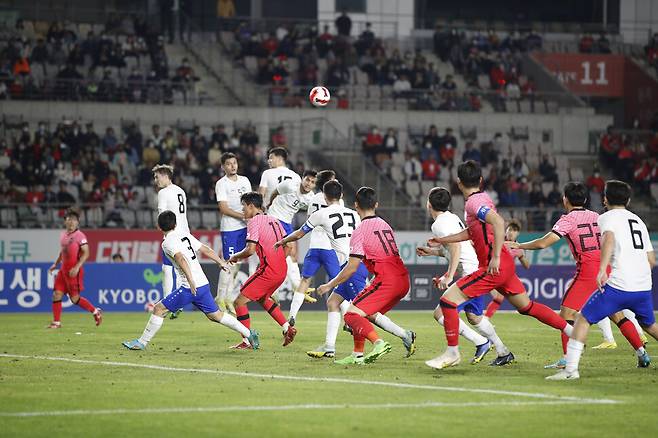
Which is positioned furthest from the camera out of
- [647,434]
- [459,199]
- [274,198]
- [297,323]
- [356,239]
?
[459,199]

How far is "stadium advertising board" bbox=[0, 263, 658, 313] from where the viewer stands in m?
26.8

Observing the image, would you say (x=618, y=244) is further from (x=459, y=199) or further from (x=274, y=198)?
(x=459, y=199)

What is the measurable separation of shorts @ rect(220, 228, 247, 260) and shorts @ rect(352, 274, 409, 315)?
19.0 feet

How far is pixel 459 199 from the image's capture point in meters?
35.8

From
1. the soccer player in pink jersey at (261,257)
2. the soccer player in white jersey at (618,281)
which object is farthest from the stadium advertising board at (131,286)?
the soccer player in white jersey at (618,281)

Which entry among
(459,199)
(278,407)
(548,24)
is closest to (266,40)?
(459,199)

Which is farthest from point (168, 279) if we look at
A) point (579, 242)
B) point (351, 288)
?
point (579, 242)

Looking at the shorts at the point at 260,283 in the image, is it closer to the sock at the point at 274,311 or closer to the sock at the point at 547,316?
the sock at the point at 274,311

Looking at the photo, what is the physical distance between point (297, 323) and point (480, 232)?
10465mm

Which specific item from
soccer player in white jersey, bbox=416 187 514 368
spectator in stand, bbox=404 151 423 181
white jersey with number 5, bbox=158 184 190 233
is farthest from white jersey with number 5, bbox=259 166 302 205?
spectator in stand, bbox=404 151 423 181

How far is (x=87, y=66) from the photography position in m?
38.2

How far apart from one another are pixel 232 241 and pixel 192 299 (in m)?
3.74

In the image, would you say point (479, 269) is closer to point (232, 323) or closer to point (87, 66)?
point (232, 323)

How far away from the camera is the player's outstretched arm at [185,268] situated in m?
15.6
